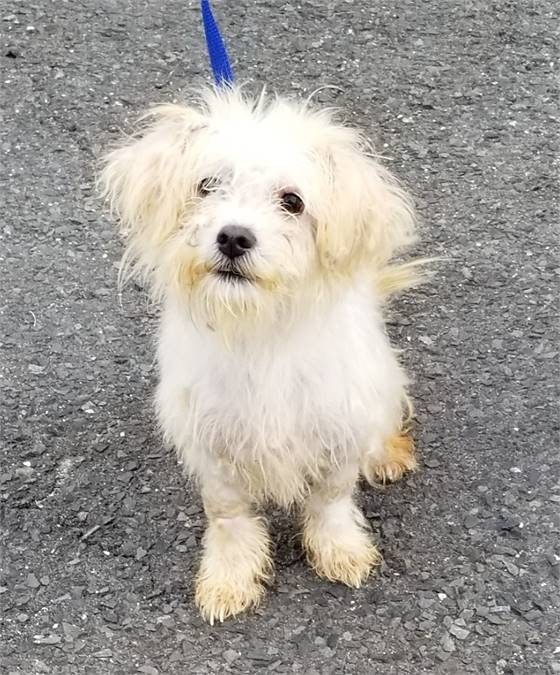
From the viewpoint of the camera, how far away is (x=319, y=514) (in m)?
2.98

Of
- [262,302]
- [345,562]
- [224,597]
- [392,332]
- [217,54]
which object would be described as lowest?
[224,597]

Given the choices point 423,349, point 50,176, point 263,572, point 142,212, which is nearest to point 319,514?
point 263,572

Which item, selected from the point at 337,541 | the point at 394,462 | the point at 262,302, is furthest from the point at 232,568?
the point at 262,302

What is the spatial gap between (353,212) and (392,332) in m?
1.46

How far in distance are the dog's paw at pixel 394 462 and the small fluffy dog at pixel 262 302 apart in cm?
20

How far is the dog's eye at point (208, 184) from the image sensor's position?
2.27 meters

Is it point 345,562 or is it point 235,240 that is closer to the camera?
point 235,240

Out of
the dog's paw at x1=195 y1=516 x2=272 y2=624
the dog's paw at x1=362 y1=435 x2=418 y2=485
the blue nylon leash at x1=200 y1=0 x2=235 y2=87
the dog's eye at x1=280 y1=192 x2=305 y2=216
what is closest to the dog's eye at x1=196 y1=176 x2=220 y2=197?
the dog's eye at x1=280 y1=192 x2=305 y2=216

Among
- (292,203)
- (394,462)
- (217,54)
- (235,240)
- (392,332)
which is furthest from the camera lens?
(392,332)

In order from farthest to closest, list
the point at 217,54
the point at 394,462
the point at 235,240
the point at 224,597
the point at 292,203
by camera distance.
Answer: the point at 394,462 < the point at 224,597 < the point at 217,54 < the point at 292,203 < the point at 235,240

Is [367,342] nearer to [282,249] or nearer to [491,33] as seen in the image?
[282,249]

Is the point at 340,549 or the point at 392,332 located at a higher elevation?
the point at 392,332

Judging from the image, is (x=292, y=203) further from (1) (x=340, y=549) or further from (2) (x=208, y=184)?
(1) (x=340, y=549)

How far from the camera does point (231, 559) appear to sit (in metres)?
2.96
